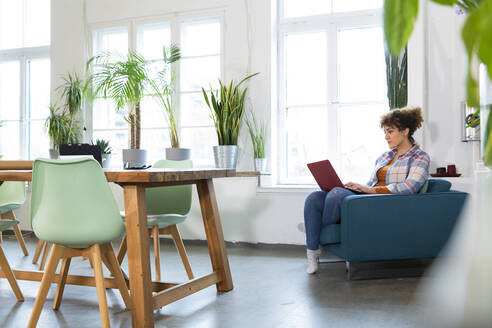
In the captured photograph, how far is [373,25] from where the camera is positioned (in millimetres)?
4535

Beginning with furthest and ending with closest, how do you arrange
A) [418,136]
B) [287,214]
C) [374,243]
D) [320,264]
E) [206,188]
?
[287,214]
[418,136]
[320,264]
[374,243]
[206,188]

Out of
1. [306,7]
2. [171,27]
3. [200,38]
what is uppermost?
[306,7]

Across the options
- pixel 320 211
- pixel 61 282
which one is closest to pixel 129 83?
pixel 320 211

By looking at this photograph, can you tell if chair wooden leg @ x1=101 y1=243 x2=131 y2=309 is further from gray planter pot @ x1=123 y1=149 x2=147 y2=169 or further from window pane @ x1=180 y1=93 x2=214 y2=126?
window pane @ x1=180 y1=93 x2=214 y2=126

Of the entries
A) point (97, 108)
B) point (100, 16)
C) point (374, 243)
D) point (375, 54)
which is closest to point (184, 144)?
point (97, 108)

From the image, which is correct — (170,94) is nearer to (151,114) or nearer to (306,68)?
(151,114)

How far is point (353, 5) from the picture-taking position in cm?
462

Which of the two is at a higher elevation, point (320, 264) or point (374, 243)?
point (374, 243)

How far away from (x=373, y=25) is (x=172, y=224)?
2.82m

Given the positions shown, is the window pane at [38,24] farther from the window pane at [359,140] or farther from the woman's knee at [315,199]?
the woman's knee at [315,199]

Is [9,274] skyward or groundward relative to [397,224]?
groundward

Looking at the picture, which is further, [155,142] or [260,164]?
[155,142]

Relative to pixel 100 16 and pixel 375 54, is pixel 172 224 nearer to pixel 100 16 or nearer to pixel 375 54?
pixel 375 54

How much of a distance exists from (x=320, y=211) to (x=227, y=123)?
1449mm
